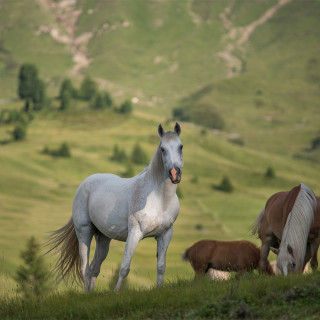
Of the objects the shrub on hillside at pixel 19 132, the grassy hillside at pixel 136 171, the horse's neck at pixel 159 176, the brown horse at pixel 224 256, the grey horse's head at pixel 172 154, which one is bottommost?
the grassy hillside at pixel 136 171

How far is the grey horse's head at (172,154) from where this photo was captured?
8.90 metres

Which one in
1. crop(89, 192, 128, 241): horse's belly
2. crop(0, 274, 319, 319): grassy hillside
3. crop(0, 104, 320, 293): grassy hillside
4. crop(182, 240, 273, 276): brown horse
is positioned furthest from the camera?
crop(0, 104, 320, 293): grassy hillside

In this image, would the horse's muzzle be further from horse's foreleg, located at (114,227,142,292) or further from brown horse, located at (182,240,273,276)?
brown horse, located at (182,240,273,276)

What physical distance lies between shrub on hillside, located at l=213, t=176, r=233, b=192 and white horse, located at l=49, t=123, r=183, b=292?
146391 mm

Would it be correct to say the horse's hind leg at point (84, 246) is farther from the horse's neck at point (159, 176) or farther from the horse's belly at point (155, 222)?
the horse's neck at point (159, 176)

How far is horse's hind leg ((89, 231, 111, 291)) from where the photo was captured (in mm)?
11330

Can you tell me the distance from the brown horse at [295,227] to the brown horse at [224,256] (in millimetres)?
3401

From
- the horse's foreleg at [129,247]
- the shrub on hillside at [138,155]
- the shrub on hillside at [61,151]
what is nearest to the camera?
the horse's foreleg at [129,247]

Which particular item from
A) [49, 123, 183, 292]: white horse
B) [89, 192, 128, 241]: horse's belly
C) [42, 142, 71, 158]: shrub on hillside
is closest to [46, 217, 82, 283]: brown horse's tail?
[49, 123, 183, 292]: white horse

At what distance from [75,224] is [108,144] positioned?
171339 mm

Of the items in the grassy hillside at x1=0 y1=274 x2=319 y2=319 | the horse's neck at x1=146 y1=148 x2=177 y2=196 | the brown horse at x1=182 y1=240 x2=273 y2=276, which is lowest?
the brown horse at x1=182 y1=240 x2=273 y2=276

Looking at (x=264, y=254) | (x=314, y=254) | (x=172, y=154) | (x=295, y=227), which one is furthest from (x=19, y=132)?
(x=295, y=227)

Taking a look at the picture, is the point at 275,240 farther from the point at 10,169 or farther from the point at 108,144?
the point at 108,144

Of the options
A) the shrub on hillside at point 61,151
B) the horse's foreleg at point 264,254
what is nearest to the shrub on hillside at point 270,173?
the shrub on hillside at point 61,151
